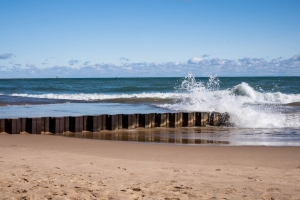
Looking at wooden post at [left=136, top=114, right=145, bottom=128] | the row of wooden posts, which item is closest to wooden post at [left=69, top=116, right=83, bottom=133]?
the row of wooden posts

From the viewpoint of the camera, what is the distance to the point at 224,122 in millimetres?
16078

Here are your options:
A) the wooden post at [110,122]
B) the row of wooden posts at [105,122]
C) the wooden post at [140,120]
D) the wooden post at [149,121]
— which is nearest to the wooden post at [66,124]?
the row of wooden posts at [105,122]

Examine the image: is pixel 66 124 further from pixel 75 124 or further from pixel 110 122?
pixel 110 122

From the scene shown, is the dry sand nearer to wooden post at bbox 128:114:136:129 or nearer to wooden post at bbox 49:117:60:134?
wooden post at bbox 49:117:60:134

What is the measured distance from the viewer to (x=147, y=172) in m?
6.61

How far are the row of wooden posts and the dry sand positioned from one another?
1987 millimetres

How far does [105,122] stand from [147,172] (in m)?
7.16

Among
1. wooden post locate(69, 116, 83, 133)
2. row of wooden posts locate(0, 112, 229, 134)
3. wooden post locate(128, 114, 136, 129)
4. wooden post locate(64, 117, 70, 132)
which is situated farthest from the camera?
wooden post locate(128, 114, 136, 129)

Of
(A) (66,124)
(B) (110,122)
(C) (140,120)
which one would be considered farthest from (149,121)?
(A) (66,124)

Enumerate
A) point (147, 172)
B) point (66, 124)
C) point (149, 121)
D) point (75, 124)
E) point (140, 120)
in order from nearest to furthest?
point (147, 172), point (66, 124), point (75, 124), point (140, 120), point (149, 121)

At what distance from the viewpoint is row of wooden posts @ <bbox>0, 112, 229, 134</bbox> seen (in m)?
12.1

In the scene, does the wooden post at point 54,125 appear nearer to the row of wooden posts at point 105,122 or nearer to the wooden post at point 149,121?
the row of wooden posts at point 105,122

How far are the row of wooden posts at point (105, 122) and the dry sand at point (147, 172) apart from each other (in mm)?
1987

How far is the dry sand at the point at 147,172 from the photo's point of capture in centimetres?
531
